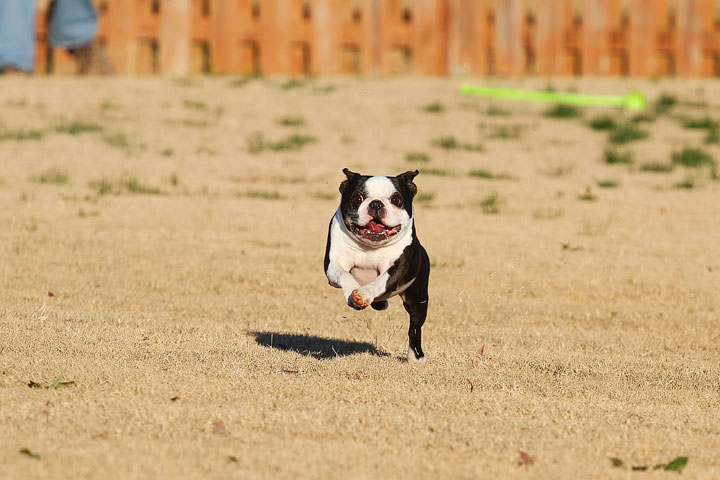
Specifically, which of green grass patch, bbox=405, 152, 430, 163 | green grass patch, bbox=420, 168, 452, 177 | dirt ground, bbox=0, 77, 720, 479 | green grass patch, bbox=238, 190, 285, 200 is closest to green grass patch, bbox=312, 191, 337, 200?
dirt ground, bbox=0, 77, 720, 479

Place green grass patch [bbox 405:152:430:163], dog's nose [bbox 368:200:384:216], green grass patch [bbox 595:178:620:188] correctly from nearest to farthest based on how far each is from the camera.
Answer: dog's nose [bbox 368:200:384:216] < green grass patch [bbox 595:178:620:188] < green grass patch [bbox 405:152:430:163]

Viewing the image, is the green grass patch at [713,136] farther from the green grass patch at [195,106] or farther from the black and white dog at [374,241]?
the black and white dog at [374,241]

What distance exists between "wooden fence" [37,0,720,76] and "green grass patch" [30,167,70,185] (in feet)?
15.4

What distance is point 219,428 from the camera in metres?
4.68

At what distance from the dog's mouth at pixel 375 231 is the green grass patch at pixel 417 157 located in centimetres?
796

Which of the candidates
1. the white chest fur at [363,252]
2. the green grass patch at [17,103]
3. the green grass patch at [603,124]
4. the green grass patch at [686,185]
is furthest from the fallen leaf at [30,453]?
the green grass patch at [603,124]

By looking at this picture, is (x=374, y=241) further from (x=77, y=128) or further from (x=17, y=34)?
(x=17, y=34)

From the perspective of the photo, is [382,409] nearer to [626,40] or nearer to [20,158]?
[20,158]

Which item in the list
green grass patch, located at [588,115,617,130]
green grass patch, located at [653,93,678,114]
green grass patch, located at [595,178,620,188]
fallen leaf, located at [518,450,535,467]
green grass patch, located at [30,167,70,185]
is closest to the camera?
fallen leaf, located at [518,450,535,467]

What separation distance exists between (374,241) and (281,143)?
858 cm

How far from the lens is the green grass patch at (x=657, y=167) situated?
1343 centimetres

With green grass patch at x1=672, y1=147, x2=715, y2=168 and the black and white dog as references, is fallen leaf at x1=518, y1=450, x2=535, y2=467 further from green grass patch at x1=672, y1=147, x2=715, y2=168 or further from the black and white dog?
green grass patch at x1=672, y1=147, x2=715, y2=168

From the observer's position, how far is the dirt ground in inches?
184

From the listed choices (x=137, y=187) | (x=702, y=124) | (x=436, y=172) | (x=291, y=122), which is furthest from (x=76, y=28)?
(x=702, y=124)
